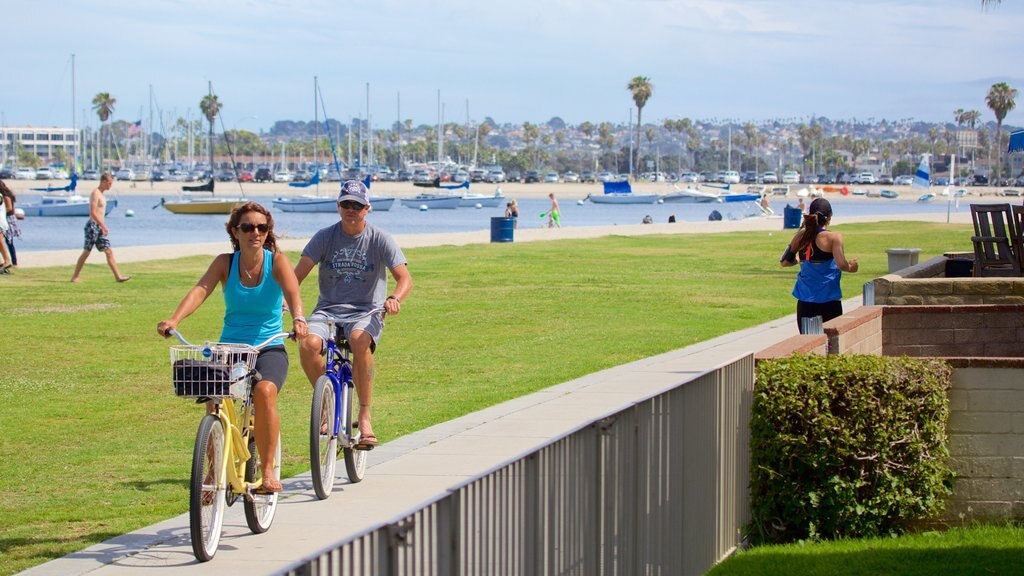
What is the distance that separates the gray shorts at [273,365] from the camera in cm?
785

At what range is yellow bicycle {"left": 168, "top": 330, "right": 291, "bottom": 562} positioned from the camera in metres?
7.15

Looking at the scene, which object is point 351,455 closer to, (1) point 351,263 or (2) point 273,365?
(1) point 351,263

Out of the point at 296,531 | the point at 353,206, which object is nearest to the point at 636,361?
the point at 353,206

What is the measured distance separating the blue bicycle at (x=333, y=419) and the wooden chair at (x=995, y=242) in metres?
9.78

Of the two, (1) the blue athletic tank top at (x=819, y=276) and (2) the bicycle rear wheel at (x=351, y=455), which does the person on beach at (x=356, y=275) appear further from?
(1) the blue athletic tank top at (x=819, y=276)

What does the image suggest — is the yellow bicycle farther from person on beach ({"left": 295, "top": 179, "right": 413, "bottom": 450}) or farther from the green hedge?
the green hedge

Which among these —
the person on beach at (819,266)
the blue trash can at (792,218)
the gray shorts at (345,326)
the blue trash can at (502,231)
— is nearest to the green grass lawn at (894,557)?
the gray shorts at (345,326)

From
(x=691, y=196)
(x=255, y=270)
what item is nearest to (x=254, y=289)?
(x=255, y=270)

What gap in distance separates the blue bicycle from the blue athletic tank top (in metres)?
5.10

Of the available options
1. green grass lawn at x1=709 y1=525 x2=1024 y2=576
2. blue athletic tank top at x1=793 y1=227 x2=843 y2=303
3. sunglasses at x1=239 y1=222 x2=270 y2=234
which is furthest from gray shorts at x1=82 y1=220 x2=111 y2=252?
green grass lawn at x1=709 y1=525 x2=1024 y2=576

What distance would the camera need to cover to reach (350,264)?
30.3ft

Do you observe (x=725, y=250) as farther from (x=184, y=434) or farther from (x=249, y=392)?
(x=249, y=392)

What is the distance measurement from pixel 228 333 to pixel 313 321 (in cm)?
110

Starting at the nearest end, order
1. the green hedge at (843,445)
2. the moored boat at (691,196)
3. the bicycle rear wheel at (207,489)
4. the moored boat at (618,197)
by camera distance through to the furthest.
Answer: the bicycle rear wheel at (207,489)
the green hedge at (843,445)
the moored boat at (618,197)
the moored boat at (691,196)
